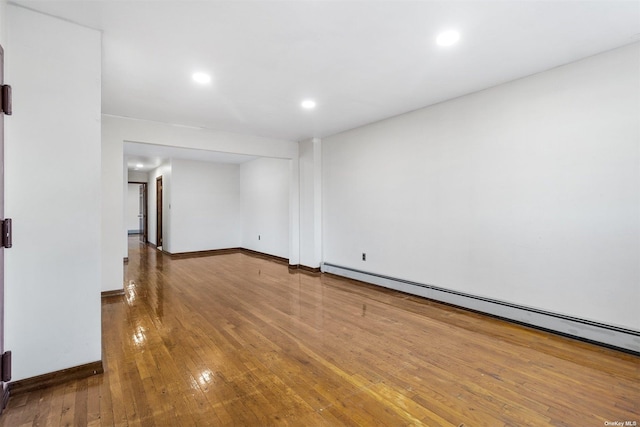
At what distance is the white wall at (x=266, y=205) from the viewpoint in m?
7.00

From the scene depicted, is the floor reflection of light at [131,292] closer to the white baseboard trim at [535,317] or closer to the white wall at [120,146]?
the white wall at [120,146]

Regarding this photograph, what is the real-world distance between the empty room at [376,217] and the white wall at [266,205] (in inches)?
94.5

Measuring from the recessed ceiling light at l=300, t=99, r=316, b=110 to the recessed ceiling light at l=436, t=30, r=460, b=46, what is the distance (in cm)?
171

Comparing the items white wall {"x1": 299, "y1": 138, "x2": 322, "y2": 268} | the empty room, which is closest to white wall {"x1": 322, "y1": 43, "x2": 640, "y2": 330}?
the empty room

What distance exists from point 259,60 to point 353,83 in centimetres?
106

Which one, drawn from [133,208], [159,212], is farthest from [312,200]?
[133,208]

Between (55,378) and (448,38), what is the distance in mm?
3827

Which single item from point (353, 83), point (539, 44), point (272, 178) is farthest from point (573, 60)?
point (272, 178)

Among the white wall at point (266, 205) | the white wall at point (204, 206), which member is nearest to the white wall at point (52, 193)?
the white wall at point (266, 205)

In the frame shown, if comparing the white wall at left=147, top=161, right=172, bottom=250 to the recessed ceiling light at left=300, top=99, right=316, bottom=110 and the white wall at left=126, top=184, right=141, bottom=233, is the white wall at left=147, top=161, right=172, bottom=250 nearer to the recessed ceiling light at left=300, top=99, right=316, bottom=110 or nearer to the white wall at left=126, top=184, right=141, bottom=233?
the white wall at left=126, top=184, right=141, bottom=233

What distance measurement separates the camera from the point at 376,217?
477 cm

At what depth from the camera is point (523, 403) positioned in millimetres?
1881

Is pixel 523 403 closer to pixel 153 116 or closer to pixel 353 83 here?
pixel 353 83

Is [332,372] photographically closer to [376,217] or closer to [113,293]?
[376,217]
